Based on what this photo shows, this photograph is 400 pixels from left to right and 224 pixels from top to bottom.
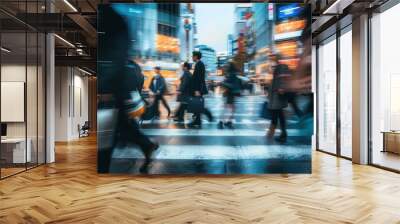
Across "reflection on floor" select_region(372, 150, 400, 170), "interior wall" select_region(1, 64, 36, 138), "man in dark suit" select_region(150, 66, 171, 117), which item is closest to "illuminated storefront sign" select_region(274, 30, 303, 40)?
"man in dark suit" select_region(150, 66, 171, 117)

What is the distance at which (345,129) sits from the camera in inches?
357

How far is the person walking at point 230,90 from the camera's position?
250 inches

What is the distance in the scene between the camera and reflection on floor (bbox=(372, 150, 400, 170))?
7139mm

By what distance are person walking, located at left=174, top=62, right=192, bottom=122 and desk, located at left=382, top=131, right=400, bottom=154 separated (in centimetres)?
423

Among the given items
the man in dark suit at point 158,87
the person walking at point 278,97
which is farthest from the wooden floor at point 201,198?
A: the man in dark suit at point 158,87

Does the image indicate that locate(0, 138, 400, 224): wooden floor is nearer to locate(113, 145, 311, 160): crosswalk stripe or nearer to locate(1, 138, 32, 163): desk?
locate(113, 145, 311, 160): crosswalk stripe

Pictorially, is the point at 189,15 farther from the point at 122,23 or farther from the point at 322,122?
the point at 322,122

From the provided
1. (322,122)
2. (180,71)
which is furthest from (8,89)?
(322,122)

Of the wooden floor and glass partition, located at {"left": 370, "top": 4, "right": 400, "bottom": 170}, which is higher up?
glass partition, located at {"left": 370, "top": 4, "right": 400, "bottom": 170}

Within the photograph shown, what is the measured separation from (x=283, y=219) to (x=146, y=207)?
1.62 m

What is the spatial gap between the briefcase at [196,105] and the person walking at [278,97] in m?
1.22

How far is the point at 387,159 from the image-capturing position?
24.5 feet

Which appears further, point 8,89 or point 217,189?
point 8,89

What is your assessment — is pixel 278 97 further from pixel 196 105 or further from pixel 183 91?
pixel 183 91
